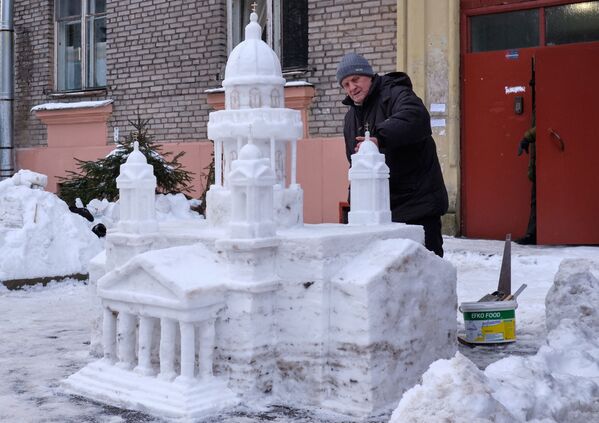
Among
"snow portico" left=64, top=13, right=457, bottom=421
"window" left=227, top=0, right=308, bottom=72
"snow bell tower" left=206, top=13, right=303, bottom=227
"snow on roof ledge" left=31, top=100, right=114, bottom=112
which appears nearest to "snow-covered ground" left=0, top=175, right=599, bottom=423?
"snow portico" left=64, top=13, right=457, bottom=421

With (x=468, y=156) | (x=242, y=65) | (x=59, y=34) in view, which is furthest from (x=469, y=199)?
(x=59, y=34)

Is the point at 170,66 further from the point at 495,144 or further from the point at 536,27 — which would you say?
the point at 536,27

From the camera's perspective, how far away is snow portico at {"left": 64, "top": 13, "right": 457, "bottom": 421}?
312cm

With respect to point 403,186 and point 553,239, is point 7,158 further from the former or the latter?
point 403,186

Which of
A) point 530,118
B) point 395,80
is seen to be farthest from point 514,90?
point 395,80

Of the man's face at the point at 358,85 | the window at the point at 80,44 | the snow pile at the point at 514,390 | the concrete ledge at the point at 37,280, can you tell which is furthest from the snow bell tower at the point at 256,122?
the window at the point at 80,44

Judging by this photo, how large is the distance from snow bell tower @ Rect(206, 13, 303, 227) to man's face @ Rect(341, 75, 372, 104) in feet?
1.83

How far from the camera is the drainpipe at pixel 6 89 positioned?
37.7 feet

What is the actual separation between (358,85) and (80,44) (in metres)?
8.28

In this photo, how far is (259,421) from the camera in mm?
2986

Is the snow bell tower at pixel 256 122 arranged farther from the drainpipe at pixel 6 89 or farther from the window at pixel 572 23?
the drainpipe at pixel 6 89

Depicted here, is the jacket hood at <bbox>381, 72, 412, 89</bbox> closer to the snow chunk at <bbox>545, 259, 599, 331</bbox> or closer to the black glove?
the snow chunk at <bbox>545, 259, 599, 331</bbox>

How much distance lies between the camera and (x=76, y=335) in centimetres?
466

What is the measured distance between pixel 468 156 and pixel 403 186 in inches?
171
